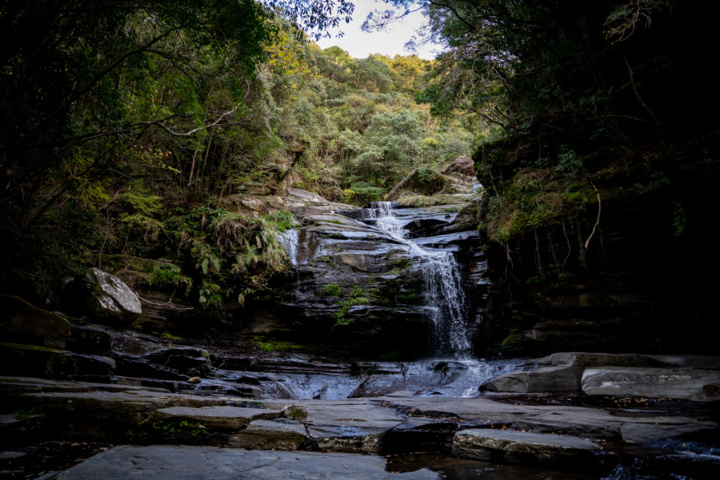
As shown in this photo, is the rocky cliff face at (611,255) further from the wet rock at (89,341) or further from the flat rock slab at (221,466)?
the wet rock at (89,341)

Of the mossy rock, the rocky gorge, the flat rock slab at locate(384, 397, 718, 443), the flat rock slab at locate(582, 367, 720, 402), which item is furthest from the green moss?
the flat rock slab at locate(384, 397, 718, 443)

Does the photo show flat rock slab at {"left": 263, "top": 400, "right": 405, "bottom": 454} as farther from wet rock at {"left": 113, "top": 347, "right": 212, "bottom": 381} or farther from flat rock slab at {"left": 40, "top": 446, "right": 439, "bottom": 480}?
wet rock at {"left": 113, "top": 347, "right": 212, "bottom": 381}

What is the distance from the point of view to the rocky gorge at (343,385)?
248cm

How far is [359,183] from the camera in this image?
81.2 ft

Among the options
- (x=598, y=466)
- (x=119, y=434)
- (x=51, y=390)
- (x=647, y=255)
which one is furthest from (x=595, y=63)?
(x=51, y=390)

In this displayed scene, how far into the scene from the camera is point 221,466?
6.99 feet

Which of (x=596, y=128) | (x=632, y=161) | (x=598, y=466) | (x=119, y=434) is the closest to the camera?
(x=598, y=466)

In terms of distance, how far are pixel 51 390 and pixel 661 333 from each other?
10.3 meters

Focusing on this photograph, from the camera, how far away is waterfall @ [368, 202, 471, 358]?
10.3 meters

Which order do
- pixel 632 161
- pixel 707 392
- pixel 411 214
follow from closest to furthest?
1. pixel 707 392
2. pixel 632 161
3. pixel 411 214

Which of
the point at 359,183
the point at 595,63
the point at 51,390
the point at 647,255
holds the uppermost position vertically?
the point at 359,183

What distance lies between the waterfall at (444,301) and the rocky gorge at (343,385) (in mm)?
45

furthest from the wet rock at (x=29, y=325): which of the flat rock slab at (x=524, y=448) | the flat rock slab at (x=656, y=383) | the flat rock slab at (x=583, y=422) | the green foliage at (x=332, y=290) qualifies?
the flat rock slab at (x=656, y=383)

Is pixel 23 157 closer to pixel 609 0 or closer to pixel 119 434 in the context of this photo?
pixel 119 434
